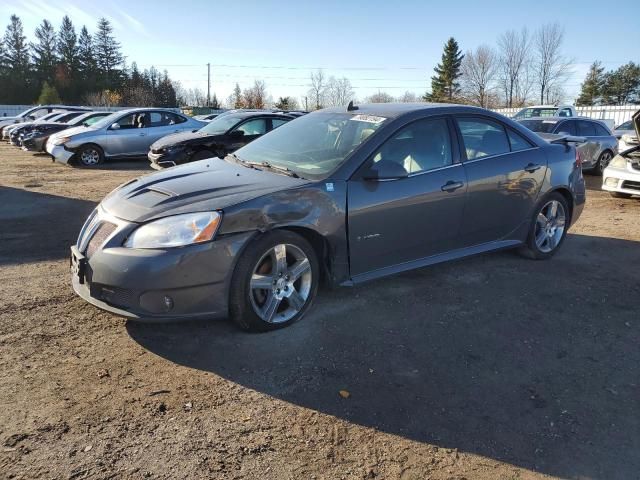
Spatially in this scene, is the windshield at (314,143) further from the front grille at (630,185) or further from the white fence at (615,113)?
the white fence at (615,113)

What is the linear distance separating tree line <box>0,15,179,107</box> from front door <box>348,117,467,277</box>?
2640 inches

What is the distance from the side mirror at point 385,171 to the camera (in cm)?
399

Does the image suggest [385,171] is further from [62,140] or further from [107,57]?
[107,57]

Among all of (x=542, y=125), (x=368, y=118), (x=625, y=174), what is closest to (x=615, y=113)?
(x=542, y=125)

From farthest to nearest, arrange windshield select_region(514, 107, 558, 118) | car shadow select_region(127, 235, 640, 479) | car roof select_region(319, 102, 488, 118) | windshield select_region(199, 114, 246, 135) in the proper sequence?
windshield select_region(514, 107, 558, 118) → windshield select_region(199, 114, 246, 135) → car roof select_region(319, 102, 488, 118) → car shadow select_region(127, 235, 640, 479)

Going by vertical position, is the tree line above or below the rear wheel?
above

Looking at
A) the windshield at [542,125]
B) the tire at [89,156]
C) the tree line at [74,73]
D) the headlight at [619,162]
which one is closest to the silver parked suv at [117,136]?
the tire at [89,156]

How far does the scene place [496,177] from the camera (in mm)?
4867

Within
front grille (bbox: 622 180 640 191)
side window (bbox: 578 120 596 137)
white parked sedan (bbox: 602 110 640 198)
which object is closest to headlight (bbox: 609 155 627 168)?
white parked sedan (bbox: 602 110 640 198)

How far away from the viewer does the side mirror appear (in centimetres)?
399

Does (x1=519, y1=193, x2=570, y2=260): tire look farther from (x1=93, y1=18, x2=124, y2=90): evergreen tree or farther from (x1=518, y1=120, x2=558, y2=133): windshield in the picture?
(x1=93, y1=18, x2=124, y2=90): evergreen tree

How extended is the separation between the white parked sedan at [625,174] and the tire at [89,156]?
1256 centimetres

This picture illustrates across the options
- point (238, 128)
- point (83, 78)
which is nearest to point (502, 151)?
point (238, 128)

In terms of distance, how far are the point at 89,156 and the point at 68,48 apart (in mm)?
73797
